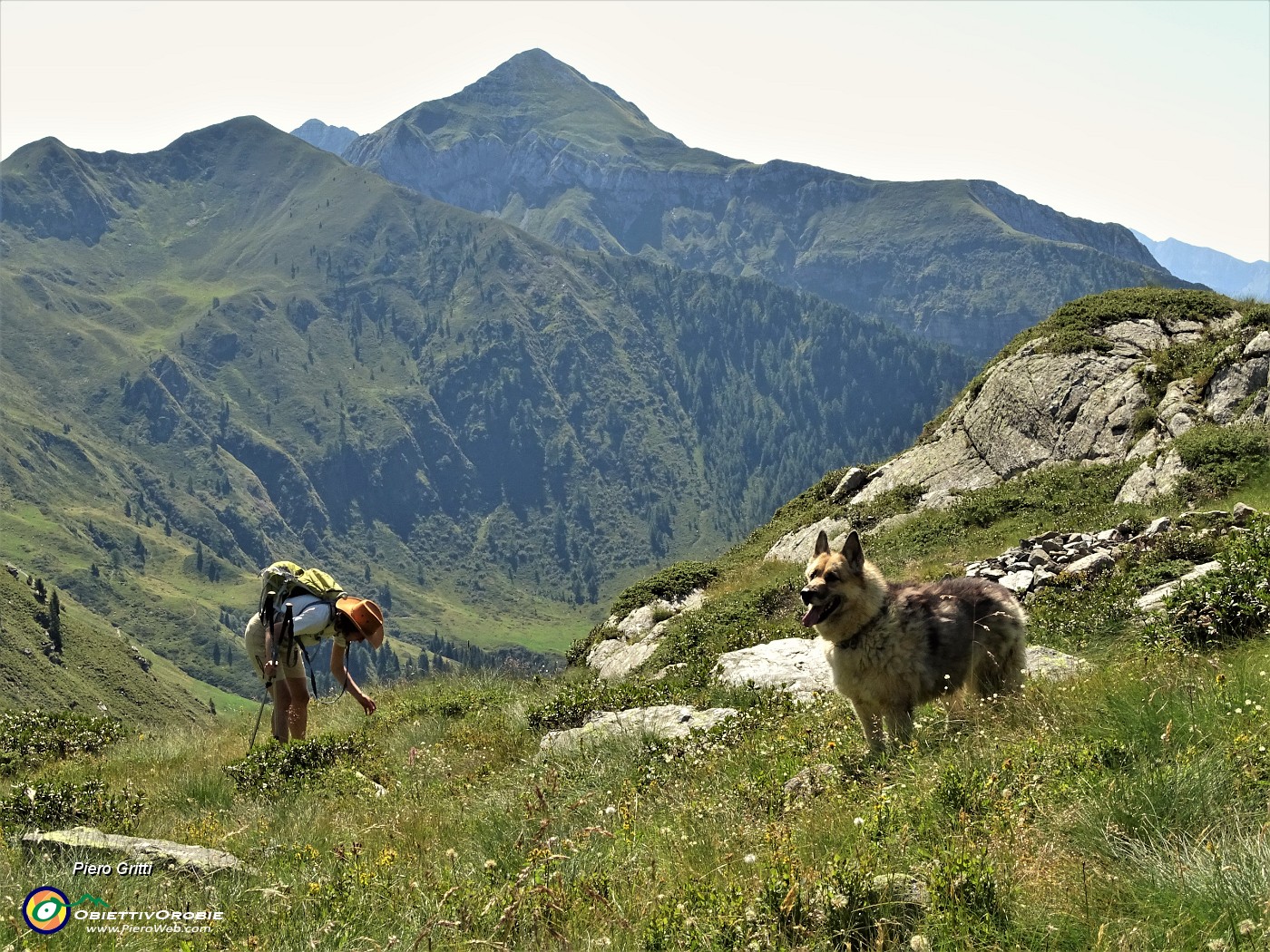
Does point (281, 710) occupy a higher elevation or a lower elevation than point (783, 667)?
lower

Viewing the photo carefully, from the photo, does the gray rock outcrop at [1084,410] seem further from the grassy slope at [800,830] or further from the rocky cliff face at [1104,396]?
the grassy slope at [800,830]

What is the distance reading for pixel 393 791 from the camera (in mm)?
10727

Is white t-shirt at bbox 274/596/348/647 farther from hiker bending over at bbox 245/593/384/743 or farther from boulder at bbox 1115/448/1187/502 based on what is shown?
boulder at bbox 1115/448/1187/502

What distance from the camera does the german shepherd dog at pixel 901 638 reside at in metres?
9.00

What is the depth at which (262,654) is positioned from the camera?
1388cm

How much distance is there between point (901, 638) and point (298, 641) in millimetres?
8099

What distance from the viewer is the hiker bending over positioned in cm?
1296

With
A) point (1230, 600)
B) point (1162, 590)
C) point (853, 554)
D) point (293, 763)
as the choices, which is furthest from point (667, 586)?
point (1230, 600)

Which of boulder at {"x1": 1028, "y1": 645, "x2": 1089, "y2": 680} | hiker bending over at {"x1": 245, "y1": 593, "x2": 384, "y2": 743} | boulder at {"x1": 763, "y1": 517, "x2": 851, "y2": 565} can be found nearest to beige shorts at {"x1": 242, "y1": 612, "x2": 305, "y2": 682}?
hiker bending over at {"x1": 245, "y1": 593, "x2": 384, "y2": 743}

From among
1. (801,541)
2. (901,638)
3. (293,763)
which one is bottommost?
(801,541)

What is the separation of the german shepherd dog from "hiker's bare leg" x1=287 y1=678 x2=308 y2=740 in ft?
26.0

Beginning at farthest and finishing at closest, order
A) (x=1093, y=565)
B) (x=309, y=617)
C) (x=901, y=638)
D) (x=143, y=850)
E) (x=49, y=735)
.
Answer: (x=49, y=735) < (x=1093, y=565) < (x=309, y=617) < (x=901, y=638) < (x=143, y=850)

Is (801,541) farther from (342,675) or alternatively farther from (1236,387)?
(342,675)

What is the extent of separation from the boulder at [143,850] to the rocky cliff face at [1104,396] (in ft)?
67.6
